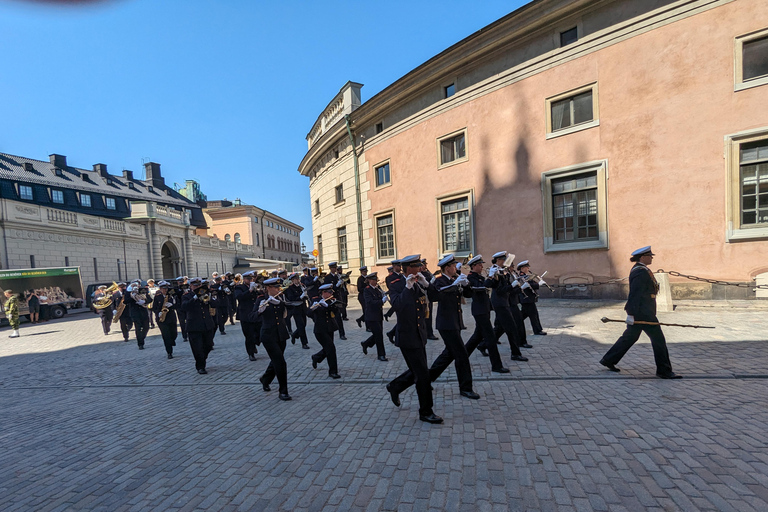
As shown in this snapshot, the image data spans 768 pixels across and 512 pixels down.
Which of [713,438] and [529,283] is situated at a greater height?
[529,283]

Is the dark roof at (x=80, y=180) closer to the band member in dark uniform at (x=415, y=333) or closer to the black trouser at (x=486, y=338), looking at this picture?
the band member in dark uniform at (x=415, y=333)

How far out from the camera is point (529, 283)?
332 inches

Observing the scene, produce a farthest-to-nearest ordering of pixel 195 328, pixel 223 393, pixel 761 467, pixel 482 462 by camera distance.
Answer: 1. pixel 195 328
2. pixel 223 393
3. pixel 482 462
4. pixel 761 467

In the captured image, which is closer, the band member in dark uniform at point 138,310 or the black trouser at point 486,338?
the black trouser at point 486,338

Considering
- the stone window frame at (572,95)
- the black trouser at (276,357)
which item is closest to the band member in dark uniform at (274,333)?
the black trouser at (276,357)

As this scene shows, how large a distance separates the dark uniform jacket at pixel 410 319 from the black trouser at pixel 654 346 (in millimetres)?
3420

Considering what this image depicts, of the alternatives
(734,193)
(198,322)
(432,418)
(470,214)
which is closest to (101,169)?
(470,214)

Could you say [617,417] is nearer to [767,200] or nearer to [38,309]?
[767,200]

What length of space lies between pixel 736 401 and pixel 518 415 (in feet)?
8.90

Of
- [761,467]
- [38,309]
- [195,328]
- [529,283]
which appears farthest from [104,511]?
[38,309]

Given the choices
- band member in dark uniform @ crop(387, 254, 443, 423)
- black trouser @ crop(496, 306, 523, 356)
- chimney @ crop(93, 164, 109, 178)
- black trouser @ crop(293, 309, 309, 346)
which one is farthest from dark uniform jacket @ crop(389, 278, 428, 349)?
chimney @ crop(93, 164, 109, 178)

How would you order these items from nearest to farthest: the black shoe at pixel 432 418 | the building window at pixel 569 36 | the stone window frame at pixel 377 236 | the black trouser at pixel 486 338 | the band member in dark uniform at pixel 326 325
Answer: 1. the black shoe at pixel 432 418
2. the black trouser at pixel 486 338
3. the band member in dark uniform at pixel 326 325
4. the building window at pixel 569 36
5. the stone window frame at pixel 377 236

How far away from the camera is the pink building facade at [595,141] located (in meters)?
10.3

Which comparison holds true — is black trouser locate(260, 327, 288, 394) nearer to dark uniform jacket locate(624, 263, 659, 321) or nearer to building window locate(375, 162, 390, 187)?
dark uniform jacket locate(624, 263, 659, 321)
